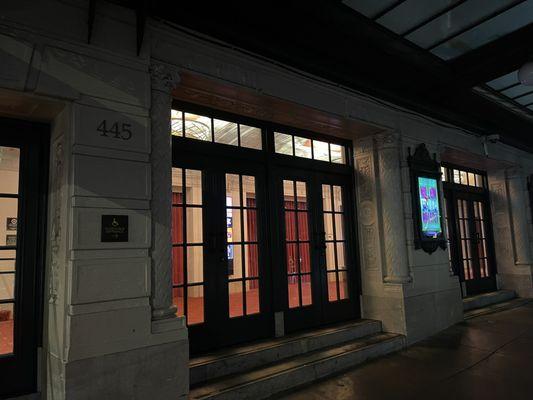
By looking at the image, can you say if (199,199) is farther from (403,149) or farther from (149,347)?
(403,149)

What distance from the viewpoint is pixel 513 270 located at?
7.17 metres

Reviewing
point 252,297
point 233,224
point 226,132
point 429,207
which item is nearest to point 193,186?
point 233,224

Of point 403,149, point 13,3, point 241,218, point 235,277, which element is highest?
point 13,3

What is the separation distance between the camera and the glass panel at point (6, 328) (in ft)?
8.34

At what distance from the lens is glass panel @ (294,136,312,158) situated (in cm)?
444

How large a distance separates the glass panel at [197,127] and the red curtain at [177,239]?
0.59 m

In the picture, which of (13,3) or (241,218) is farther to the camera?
(241,218)

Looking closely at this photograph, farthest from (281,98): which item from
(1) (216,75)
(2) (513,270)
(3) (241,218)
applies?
(2) (513,270)

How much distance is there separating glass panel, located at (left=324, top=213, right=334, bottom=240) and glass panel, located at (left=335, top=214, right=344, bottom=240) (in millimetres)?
92

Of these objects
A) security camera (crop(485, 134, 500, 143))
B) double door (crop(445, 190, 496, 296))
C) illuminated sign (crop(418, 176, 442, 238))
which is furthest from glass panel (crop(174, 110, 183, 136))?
security camera (crop(485, 134, 500, 143))

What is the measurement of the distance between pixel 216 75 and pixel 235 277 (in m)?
1.90

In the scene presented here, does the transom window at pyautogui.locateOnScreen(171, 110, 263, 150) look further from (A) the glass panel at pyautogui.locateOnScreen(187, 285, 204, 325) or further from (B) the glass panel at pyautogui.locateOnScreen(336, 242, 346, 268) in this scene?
(B) the glass panel at pyautogui.locateOnScreen(336, 242, 346, 268)

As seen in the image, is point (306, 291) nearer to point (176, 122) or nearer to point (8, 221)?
point (176, 122)

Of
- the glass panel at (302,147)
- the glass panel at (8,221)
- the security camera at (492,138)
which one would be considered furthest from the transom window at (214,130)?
the security camera at (492,138)
